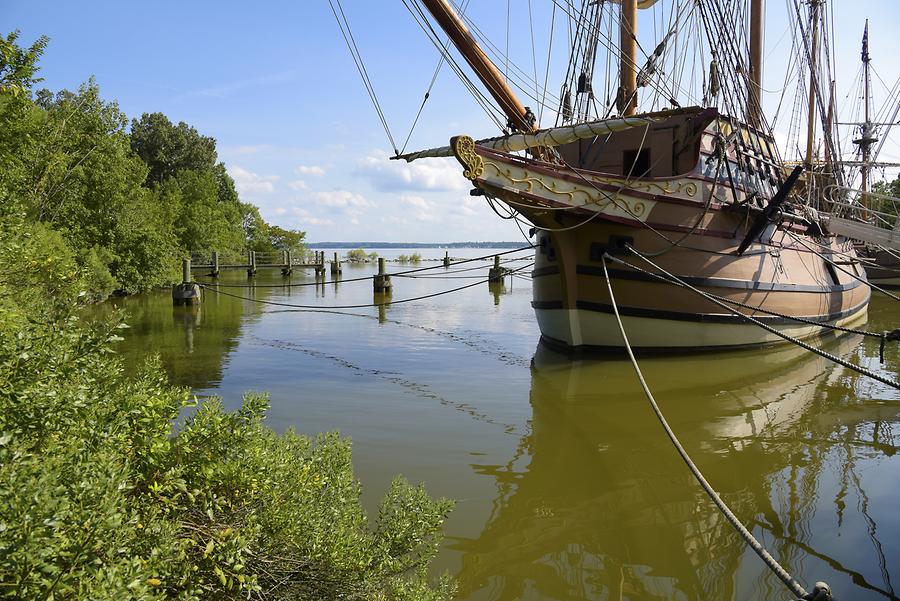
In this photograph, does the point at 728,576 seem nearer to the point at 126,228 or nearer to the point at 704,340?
the point at 704,340

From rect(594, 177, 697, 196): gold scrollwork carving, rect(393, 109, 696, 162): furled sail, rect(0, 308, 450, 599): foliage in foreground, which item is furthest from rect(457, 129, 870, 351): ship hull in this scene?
rect(0, 308, 450, 599): foliage in foreground

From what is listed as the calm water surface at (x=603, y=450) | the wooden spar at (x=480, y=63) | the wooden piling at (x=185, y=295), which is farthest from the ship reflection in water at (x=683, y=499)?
the wooden piling at (x=185, y=295)

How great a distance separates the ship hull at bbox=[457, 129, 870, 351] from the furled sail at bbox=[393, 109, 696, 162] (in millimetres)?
434

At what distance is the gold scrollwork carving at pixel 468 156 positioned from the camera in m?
8.47

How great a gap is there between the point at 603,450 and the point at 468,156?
4541mm

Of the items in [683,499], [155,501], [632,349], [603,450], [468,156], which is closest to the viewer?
[155,501]

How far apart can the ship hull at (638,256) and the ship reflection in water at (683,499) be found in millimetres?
2098

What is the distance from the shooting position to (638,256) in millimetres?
9805

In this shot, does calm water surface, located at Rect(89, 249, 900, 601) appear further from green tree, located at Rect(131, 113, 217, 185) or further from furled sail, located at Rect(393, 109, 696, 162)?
green tree, located at Rect(131, 113, 217, 185)

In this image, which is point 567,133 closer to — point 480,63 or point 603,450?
point 480,63

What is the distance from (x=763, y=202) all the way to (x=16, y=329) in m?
11.8

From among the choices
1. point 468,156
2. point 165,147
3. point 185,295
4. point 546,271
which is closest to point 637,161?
point 546,271

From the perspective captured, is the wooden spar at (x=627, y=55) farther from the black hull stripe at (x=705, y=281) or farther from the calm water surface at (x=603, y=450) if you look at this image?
the calm water surface at (x=603, y=450)

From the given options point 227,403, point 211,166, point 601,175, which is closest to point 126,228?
point 227,403
